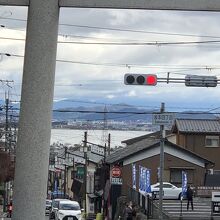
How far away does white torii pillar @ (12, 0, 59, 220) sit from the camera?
8.87m

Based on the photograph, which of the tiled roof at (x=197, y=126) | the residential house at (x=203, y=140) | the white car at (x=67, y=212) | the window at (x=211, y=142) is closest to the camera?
the white car at (x=67, y=212)

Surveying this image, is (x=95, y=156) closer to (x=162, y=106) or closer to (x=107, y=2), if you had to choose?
(x=162, y=106)

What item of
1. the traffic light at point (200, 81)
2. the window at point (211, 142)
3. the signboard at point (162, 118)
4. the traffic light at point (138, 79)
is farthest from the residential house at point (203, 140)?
the signboard at point (162, 118)

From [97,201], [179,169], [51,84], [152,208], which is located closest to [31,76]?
[51,84]

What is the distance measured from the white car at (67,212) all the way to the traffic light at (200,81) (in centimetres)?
1383

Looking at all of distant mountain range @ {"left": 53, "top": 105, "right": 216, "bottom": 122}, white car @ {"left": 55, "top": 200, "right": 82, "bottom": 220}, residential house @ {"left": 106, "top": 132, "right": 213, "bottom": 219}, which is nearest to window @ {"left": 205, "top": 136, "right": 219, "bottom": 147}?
distant mountain range @ {"left": 53, "top": 105, "right": 216, "bottom": 122}

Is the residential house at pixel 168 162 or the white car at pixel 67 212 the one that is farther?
the residential house at pixel 168 162

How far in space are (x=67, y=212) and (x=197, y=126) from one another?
88.3ft

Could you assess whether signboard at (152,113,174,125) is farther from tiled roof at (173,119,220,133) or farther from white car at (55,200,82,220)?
tiled roof at (173,119,220,133)

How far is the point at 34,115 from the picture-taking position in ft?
29.1

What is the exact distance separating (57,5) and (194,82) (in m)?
15.5

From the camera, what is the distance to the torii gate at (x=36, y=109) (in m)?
8.87

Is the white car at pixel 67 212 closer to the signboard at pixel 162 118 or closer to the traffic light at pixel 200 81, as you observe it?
the traffic light at pixel 200 81

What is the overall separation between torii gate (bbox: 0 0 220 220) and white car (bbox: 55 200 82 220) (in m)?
25.6
